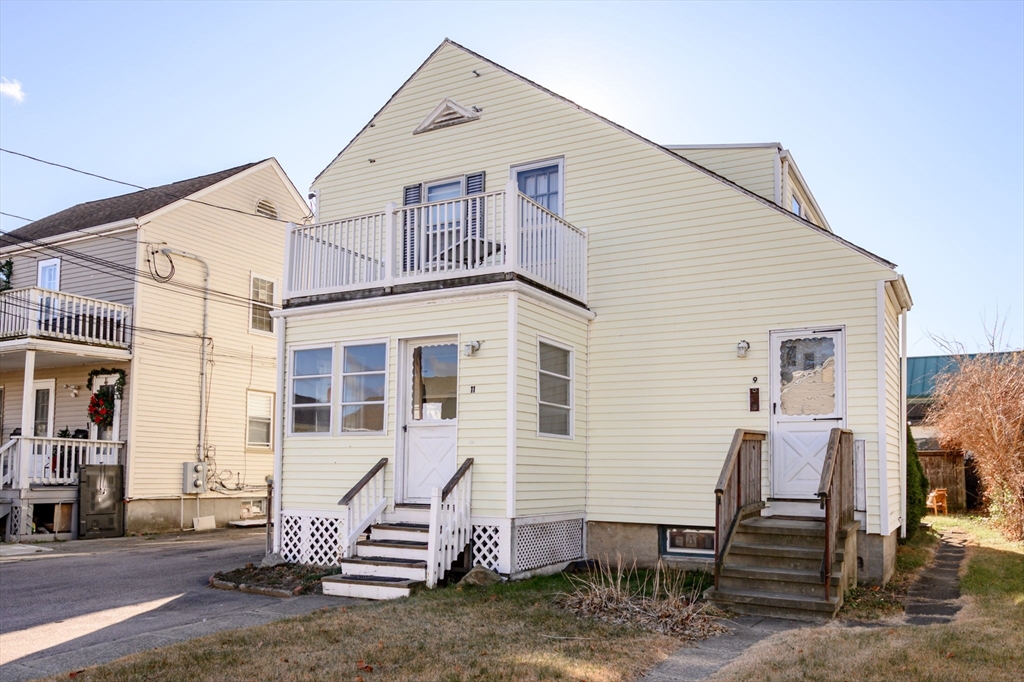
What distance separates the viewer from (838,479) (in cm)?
998

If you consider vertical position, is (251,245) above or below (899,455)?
above

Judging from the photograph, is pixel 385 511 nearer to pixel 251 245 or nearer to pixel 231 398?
pixel 231 398

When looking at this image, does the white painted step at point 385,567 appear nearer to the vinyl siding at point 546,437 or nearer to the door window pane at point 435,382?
the vinyl siding at point 546,437

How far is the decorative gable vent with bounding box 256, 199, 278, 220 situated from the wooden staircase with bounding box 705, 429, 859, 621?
55.9 feet

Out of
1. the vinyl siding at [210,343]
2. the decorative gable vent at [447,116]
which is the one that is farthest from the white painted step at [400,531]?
the vinyl siding at [210,343]

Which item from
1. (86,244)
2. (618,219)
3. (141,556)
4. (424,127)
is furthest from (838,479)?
(86,244)

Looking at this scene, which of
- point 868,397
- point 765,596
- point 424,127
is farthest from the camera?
point 424,127

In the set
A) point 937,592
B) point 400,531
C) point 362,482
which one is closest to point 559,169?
point 362,482

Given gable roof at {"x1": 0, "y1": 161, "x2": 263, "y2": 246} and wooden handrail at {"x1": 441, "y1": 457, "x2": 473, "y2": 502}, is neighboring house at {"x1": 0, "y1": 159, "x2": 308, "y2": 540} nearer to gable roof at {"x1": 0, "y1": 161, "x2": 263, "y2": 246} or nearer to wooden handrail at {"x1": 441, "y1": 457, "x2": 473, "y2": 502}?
gable roof at {"x1": 0, "y1": 161, "x2": 263, "y2": 246}

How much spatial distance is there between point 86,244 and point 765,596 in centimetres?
1881

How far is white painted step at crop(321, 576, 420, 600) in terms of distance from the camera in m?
10.3

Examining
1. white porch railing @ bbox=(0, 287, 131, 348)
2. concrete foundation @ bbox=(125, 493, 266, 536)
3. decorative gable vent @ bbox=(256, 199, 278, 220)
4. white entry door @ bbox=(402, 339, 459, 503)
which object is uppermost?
decorative gable vent @ bbox=(256, 199, 278, 220)

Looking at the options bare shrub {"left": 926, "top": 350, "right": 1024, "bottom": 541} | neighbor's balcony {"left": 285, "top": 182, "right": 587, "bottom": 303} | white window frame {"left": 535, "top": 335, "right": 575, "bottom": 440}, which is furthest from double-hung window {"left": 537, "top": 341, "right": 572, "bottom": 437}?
bare shrub {"left": 926, "top": 350, "right": 1024, "bottom": 541}

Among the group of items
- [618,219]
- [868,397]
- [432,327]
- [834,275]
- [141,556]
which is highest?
[618,219]
